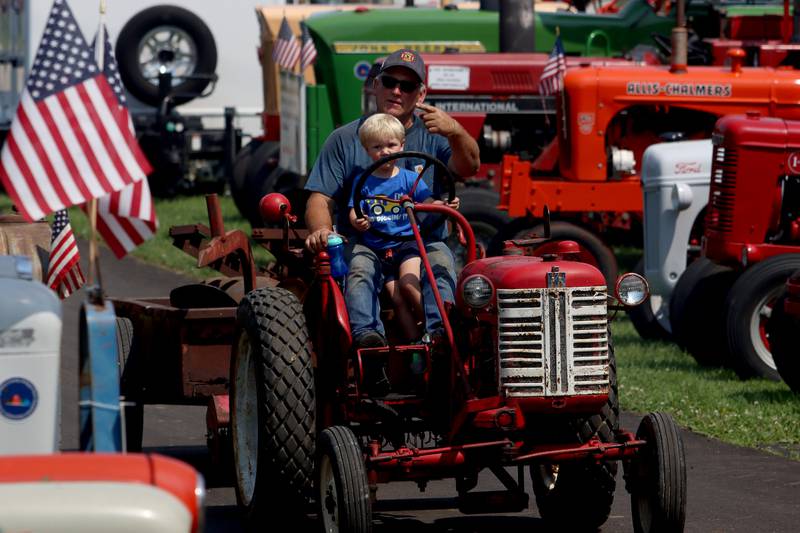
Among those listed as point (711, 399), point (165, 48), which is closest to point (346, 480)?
point (711, 399)

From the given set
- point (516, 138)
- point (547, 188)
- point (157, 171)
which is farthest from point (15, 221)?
point (157, 171)

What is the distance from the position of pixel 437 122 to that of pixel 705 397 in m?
3.77

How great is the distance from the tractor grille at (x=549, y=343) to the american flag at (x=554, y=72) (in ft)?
30.9

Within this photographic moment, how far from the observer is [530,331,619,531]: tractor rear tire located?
21.2 ft

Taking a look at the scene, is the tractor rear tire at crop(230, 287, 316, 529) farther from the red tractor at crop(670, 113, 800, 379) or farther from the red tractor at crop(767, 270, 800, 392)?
the red tractor at crop(670, 113, 800, 379)

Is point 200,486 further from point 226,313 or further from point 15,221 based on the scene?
point 15,221

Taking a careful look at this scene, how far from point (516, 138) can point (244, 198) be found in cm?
462

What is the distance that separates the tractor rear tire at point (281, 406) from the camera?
650 cm

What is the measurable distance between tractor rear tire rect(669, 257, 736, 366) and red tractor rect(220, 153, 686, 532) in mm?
4526

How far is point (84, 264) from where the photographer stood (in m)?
16.7

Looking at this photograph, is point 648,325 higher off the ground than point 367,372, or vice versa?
point 367,372

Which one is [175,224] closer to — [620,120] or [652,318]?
[620,120]

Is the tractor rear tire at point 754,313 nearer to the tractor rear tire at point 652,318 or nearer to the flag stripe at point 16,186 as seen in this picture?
the tractor rear tire at point 652,318

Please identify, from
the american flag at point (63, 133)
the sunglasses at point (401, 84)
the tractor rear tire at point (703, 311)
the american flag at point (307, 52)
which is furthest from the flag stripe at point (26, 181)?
the american flag at point (307, 52)
